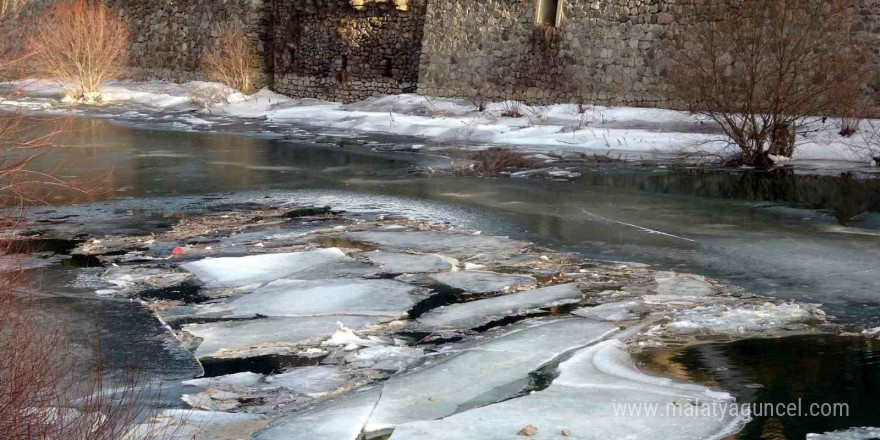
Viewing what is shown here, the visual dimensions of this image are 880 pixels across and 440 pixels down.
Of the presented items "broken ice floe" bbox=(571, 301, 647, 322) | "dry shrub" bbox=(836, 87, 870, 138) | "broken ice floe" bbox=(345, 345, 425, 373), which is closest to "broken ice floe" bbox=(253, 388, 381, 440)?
"broken ice floe" bbox=(345, 345, 425, 373)

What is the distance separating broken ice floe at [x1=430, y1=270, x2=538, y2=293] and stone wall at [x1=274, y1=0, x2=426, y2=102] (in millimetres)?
17632

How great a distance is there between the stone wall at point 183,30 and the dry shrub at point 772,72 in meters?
14.9

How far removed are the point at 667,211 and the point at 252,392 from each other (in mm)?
7020

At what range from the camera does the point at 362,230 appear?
1027 cm

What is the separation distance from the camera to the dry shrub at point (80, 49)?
28047 mm

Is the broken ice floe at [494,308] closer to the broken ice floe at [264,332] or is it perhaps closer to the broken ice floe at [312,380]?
the broken ice floe at [264,332]

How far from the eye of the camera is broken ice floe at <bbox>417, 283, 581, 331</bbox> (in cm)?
686

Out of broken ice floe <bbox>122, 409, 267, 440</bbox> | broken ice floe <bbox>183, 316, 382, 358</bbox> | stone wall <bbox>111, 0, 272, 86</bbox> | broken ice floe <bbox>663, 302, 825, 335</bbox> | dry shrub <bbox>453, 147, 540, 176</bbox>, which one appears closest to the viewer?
broken ice floe <bbox>122, 409, 267, 440</bbox>

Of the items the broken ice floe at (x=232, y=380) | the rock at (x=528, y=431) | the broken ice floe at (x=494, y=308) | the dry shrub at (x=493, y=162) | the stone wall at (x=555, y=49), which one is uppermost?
the stone wall at (x=555, y=49)

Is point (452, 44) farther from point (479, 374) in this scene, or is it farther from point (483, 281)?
point (479, 374)

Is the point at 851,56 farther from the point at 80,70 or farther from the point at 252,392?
the point at 80,70

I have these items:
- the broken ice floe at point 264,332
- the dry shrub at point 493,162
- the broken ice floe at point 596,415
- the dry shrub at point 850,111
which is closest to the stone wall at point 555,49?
the dry shrub at point 850,111

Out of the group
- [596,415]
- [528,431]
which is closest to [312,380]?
[528,431]

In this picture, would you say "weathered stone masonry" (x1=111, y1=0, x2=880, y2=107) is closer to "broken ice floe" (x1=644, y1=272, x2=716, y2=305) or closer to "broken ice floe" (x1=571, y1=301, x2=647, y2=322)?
"broken ice floe" (x1=644, y1=272, x2=716, y2=305)
